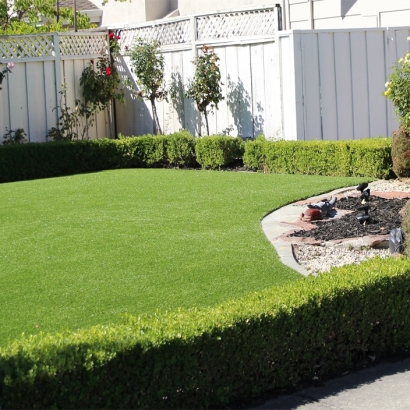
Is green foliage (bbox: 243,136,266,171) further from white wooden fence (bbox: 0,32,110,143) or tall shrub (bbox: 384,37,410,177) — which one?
white wooden fence (bbox: 0,32,110,143)

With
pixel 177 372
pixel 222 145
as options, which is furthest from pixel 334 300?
pixel 222 145

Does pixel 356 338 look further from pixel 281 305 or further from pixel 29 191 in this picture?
pixel 29 191

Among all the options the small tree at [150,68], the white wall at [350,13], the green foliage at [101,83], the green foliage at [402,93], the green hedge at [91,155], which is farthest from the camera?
the green foliage at [101,83]

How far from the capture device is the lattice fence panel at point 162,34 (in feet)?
52.5

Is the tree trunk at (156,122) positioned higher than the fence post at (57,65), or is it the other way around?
the fence post at (57,65)

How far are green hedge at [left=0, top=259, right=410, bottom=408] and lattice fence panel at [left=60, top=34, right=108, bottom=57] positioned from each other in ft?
39.9

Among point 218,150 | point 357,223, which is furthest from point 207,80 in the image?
point 357,223

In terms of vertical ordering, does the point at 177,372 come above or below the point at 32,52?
below

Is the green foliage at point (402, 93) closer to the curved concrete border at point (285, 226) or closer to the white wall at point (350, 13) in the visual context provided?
the curved concrete border at point (285, 226)

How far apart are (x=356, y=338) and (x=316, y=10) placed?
43.0ft

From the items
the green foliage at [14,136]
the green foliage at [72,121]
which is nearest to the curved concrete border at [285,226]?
the green foliage at [72,121]

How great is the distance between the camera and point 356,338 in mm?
4984

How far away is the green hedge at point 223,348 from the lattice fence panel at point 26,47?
38.2ft

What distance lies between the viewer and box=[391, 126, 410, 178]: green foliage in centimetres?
1138
